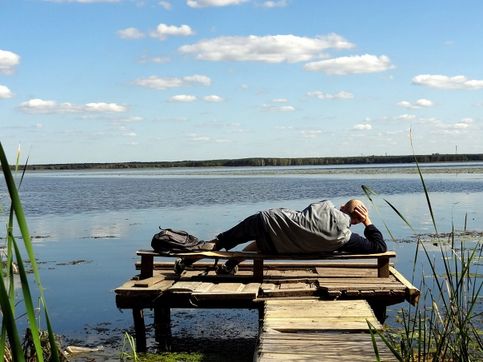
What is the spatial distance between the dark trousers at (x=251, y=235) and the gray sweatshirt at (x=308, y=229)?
0.07 m

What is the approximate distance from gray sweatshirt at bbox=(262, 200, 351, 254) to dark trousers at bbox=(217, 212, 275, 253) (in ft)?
0.23

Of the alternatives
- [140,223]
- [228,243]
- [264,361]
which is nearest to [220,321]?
[228,243]

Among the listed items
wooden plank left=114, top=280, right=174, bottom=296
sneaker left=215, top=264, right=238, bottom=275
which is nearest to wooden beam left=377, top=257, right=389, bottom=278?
sneaker left=215, top=264, right=238, bottom=275

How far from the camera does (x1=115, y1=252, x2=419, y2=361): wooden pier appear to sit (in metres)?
5.37

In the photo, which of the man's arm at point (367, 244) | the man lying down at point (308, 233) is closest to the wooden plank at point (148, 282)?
the man lying down at point (308, 233)

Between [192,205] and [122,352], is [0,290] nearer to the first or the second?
[122,352]

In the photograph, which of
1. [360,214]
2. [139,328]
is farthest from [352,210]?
[139,328]

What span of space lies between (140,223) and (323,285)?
1449cm

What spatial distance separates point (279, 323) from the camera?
5.77 metres

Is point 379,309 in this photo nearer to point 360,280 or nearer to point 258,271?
point 360,280

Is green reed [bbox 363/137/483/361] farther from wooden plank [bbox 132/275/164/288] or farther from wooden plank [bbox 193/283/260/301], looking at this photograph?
wooden plank [bbox 132/275/164/288]

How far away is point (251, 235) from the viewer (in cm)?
758

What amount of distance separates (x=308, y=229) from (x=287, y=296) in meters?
0.78

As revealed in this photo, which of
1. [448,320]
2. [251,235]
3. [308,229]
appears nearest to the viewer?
[448,320]
